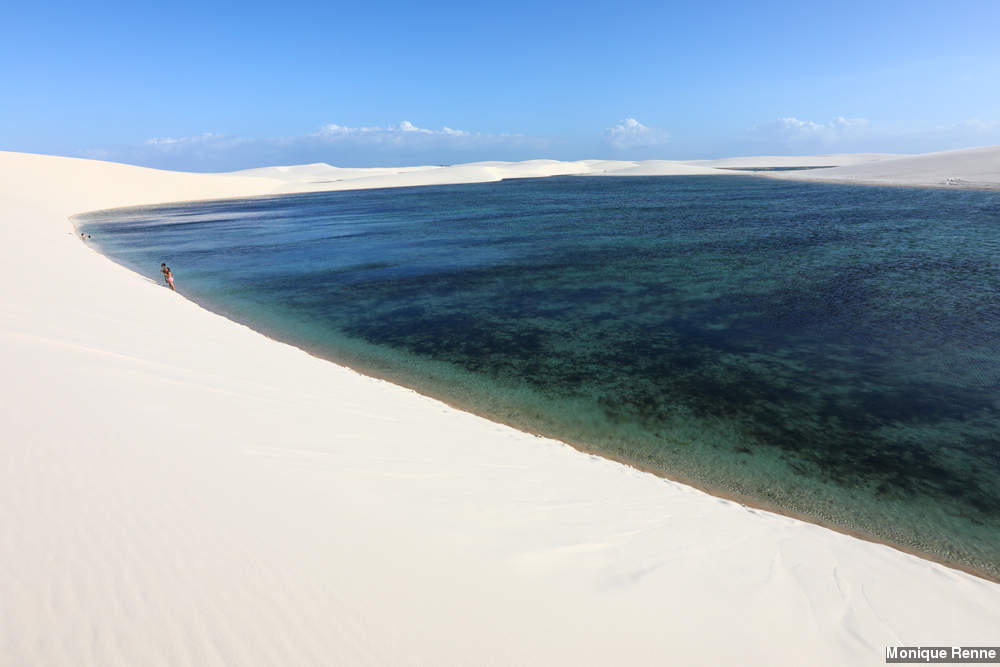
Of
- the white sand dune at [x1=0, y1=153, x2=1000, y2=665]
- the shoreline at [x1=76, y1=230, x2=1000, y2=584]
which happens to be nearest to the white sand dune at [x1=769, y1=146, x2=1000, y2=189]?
the shoreline at [x1=76, y1=230, x2=1000, y2=584]

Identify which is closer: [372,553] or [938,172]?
[372,553]

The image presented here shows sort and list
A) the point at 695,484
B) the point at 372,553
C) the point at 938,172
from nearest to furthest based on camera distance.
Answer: the point at 372,553, the point at 695,484, the point at 938,172

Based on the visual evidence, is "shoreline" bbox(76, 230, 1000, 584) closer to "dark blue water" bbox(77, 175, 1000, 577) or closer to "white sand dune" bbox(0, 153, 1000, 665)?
"dark blue water" bbox(77, 175, 1000, 577)

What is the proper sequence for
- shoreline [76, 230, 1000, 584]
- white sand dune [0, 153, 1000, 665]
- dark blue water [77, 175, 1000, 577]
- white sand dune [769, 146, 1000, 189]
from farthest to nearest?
white sand dune [769, 146, 1000, 189] < dark blue water [77, 175, 1000, 577] < shoreline [76, 230, 1000, 584] < white sand dune [0, 153, 1000, 665]

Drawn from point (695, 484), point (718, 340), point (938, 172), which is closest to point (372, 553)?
point (695, 484)

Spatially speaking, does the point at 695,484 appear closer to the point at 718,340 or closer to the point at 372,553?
the point at 372,553

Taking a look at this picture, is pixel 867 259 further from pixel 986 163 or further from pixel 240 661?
pixel 986 163
